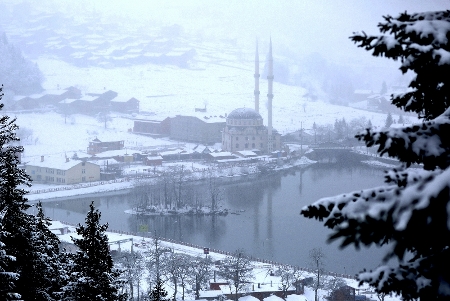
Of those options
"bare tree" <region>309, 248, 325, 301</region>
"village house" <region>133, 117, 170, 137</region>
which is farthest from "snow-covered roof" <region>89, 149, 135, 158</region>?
"bare tree" <region>309, 248, 325, 301</region>

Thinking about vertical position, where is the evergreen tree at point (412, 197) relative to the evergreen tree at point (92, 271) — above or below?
above

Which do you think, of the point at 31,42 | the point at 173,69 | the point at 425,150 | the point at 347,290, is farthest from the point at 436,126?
the point at 31,42

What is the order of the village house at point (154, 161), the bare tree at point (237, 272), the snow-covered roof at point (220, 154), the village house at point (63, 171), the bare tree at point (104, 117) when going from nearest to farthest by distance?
the bare tree at point (237, 272) < the village house at point (63, 171) < the village house at point (154, 161) < the snow-covered roof at point (220, 154) < the bare tree at point (104, 117)

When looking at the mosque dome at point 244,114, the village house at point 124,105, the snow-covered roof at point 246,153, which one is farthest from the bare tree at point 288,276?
the village house at point 124,105

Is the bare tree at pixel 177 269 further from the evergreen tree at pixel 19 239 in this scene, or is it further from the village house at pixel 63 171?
the village house at pixel 63 171

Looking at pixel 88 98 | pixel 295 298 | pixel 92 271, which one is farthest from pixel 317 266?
pixel 88 98

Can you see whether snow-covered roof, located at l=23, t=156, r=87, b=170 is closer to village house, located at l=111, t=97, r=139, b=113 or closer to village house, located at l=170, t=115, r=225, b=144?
village house, located at l=170, t=115, r=225, b=144

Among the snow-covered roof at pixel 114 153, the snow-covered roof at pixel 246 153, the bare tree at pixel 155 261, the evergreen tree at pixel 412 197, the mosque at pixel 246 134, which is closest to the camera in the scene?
the evergreen tree at pixel 412 197

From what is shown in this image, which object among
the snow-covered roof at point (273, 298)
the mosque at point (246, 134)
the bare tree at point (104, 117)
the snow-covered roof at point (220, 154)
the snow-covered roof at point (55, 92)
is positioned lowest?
the snow-covered roof at point (273, 298)
